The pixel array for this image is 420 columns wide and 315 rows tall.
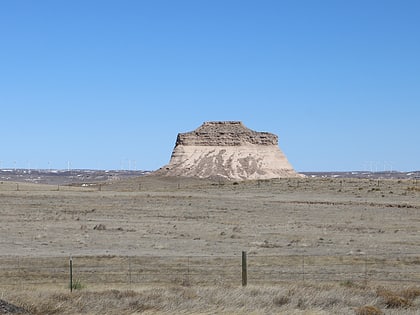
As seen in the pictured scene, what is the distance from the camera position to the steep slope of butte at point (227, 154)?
392 ft

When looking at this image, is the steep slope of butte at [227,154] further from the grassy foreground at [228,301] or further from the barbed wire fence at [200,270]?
the grassy foreground at [228,301]

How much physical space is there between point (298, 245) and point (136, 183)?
231 ft

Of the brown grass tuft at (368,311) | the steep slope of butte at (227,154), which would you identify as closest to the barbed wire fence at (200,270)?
the brown grass tuft at (368,311)

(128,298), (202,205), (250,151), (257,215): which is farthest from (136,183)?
(128,298)

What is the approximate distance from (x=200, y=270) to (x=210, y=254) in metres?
4.67

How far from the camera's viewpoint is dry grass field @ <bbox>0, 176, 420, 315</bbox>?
14.9m

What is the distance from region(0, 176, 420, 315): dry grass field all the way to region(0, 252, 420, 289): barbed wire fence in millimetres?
36

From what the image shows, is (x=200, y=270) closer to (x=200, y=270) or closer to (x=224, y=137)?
(x=200, y=270)

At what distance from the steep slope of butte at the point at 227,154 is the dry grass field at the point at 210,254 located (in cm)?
5707

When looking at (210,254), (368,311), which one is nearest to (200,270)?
(210,254)

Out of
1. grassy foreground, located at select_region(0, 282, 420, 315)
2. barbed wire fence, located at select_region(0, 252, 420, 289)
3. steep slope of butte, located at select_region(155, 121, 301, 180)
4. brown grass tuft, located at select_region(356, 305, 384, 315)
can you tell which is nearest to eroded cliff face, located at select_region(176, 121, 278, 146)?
steep slope of butte, located at select_region(155, 121, 301, 180)

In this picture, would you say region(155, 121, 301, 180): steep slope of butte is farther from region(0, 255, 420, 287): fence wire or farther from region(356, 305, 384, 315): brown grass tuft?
region(356, 305, 384, 315): brown grass tuft

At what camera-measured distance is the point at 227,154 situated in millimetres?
126188

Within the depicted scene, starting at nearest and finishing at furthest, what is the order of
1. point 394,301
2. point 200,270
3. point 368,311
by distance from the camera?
1. point 368,311
2. point 394,301
3. point 200,270
